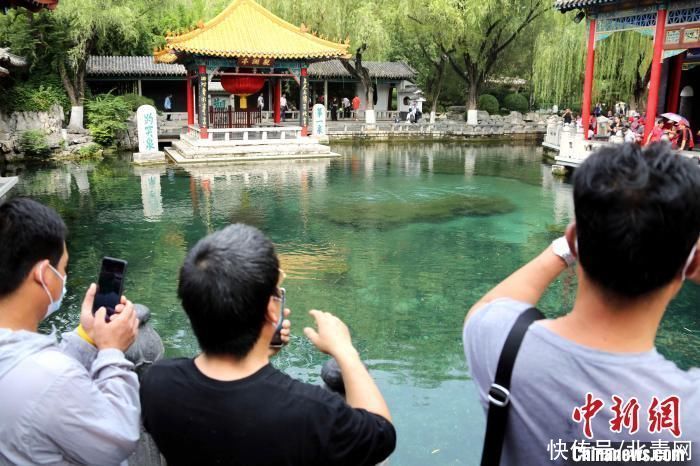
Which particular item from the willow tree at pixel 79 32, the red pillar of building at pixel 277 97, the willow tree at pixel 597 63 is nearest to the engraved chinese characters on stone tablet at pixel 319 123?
the red pillar of building at pixel 277 97

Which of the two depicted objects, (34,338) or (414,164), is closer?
(34,338)

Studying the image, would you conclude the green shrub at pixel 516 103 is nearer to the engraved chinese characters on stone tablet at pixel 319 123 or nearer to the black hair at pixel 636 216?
the engraved chinese characters on stone tablet at pixel 319 123

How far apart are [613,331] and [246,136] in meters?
18.1

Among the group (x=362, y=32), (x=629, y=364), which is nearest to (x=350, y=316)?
(x=629, y=364)

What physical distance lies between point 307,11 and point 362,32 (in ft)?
8.10

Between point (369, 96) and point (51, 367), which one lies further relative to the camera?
point (369, 96)

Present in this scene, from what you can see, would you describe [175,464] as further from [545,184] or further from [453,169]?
[453,169]

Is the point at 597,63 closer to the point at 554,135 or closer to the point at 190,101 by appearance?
the point at 554,135

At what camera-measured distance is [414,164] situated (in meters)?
18.2

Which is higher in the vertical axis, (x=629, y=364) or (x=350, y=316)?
(x=629, y=364)

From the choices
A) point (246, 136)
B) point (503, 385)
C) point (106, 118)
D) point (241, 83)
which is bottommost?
point (246, 136)

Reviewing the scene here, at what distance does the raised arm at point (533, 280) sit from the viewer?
1489mm

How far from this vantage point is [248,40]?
62.6ft

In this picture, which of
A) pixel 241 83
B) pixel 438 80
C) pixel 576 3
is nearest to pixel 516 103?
pixel 438 80
